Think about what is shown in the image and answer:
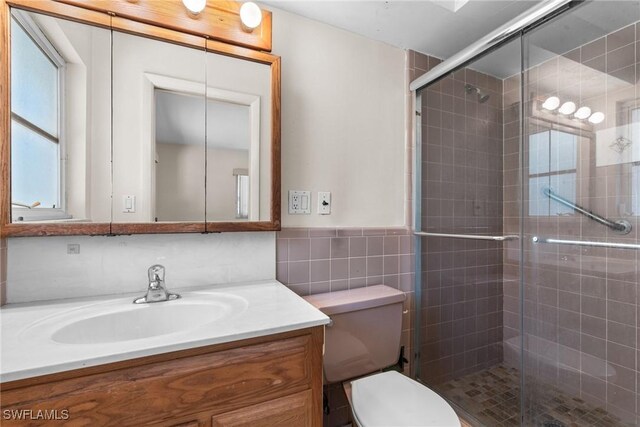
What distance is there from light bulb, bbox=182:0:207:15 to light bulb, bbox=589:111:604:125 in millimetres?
1896

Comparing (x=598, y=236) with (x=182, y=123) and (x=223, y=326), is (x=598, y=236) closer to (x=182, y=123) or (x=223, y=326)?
(x=223, y=326)

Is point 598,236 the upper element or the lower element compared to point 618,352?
upper

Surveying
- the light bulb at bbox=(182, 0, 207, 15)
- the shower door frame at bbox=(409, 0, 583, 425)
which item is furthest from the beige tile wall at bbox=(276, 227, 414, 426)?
the light bulb at bbox=(182, 0, 207, 15)

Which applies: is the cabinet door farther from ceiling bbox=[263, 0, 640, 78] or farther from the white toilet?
ceiling bbox=[263, 0, 640, 78]

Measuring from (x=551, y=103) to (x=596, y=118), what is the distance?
0.21 metres

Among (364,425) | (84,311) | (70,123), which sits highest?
(70,123)

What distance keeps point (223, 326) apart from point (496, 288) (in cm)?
172

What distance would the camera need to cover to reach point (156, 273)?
1.02 m

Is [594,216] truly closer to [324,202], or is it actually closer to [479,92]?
[479,92]

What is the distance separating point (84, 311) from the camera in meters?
0.91

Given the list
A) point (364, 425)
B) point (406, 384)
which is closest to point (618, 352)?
point (406, 384)

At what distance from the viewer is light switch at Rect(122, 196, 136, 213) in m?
1.05

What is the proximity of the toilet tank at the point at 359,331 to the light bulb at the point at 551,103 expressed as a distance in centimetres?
126

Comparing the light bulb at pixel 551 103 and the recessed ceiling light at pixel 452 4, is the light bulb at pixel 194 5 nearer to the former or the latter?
the recessed ceiling light at pixel 452 4
